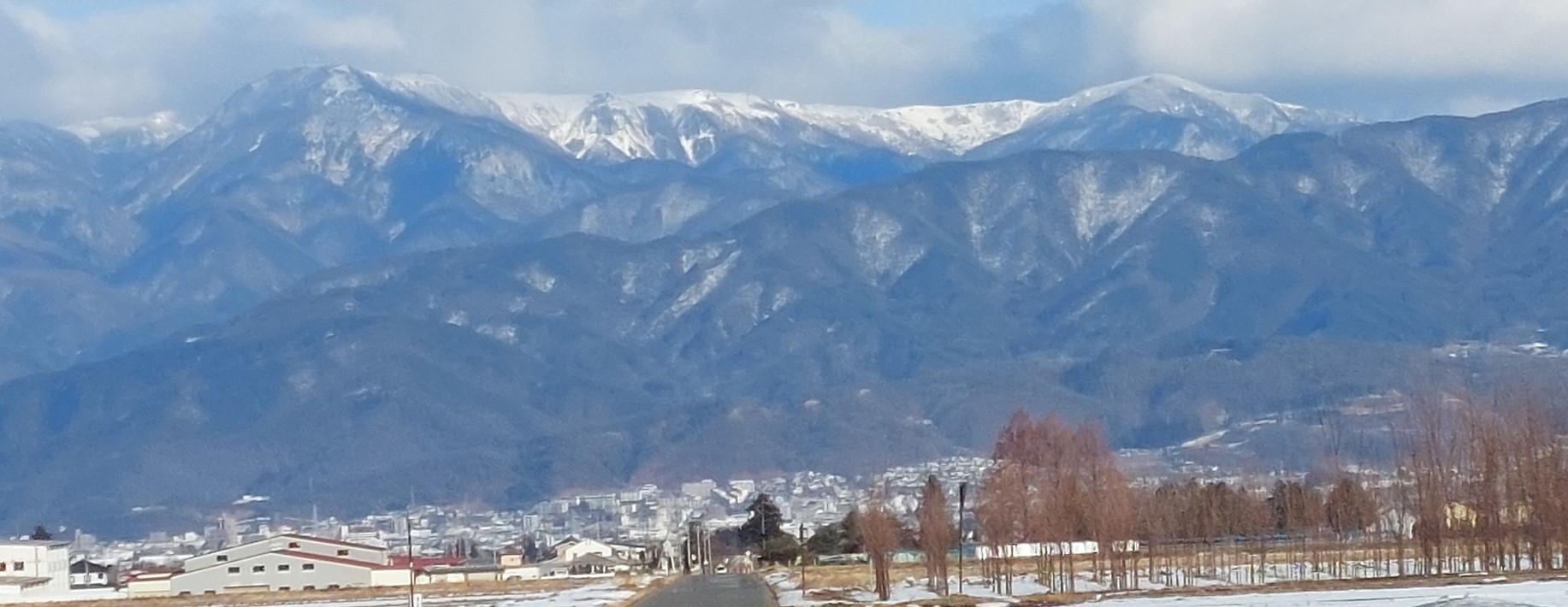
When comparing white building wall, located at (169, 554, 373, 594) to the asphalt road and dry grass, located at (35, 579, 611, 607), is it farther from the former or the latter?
the asphalt road

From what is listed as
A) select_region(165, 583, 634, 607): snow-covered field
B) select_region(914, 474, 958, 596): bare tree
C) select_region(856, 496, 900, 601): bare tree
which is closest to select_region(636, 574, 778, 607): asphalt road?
select_region(165, 583, 634, 607): snow-covered field

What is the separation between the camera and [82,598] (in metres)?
127

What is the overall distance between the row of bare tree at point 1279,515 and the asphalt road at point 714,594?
4.63 meters

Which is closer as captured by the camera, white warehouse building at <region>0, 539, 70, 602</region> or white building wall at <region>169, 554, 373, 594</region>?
white warehouse building at <region>0, 539, 70, 602</region>

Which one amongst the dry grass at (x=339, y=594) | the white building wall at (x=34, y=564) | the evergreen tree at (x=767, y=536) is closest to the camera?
the dry grass at (x=339, y=594)

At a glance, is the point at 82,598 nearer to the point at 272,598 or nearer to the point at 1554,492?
the point at 272,598

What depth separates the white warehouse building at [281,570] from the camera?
148m

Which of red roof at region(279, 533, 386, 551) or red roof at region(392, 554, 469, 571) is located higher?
red roof at region(279, 533, 386, 551)

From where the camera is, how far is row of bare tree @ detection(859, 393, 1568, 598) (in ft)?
285

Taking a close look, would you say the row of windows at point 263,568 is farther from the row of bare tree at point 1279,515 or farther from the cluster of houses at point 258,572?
the row of bare tree at point 1279,515

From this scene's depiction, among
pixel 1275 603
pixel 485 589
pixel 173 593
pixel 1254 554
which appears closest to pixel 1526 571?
pixel 1275 603

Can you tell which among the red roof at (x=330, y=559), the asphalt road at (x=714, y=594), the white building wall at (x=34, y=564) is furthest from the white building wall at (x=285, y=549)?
the asphalt road at (x=714, y=594)

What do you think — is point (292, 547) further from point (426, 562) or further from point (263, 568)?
point (426, 562)

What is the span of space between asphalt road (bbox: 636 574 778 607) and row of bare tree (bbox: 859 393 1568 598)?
15.2 feet
